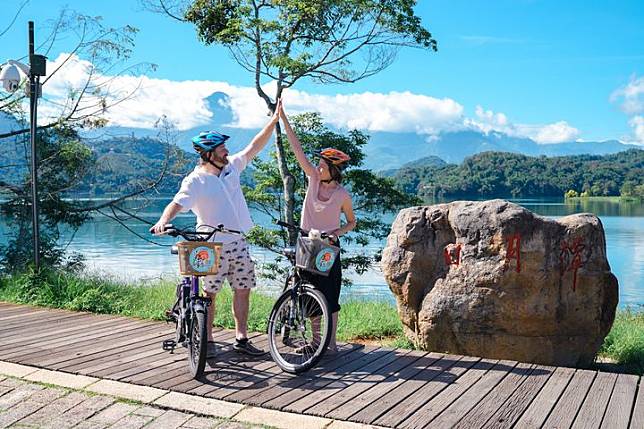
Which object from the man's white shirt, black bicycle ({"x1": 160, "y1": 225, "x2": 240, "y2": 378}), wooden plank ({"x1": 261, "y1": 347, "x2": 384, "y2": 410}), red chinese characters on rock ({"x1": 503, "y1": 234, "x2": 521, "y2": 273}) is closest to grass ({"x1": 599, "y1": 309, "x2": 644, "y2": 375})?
red chinese characters on rock ({"x1": 503, "y1": 234, "x2": 521, "y2": 273})

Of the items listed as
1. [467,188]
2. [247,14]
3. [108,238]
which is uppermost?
[247,14]

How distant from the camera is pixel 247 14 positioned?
50.9 ft

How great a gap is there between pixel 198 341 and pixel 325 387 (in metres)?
0.86

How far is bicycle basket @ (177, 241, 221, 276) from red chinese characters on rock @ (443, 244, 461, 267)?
215 centimetres

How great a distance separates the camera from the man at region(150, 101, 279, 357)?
480cm

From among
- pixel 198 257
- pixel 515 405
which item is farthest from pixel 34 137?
pixel 515 405

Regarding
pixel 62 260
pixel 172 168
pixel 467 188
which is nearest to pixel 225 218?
pixel 172 168

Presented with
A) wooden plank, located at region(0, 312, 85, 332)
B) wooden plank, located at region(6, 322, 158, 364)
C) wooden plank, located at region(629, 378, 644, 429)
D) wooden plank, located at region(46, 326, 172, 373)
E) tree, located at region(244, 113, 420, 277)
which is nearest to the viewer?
wooden plank, located at region(629, 378, 644, 429)

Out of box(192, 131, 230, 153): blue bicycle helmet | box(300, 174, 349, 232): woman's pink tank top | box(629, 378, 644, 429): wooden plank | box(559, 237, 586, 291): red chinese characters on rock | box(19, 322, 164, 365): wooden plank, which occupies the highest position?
box(192, 131, 230, 153): blue bicycle helmet

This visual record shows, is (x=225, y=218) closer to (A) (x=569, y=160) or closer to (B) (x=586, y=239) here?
(B) (x=586, y=239)

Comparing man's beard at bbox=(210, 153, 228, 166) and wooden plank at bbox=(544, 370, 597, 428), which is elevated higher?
man's beard at bbox=(210, 153, 228, 166)

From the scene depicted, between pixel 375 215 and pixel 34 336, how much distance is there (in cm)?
1109

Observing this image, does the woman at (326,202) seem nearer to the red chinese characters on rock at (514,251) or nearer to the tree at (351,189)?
the red chinese characters on rock at (514,251)

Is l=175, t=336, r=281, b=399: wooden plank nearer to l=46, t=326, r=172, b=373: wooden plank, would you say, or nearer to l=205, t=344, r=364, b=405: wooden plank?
l=205, t=344, r=364, b=405: wooden plank
